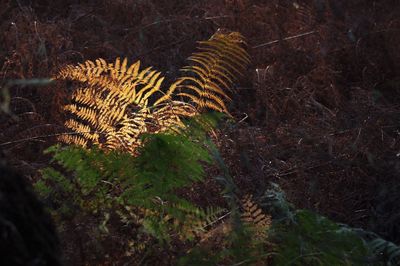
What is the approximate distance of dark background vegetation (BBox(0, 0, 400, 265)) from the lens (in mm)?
4012

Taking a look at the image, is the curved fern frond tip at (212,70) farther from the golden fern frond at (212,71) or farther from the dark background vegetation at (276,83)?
the dark background vegetation at (276,83)

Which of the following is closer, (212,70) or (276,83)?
(212,70)

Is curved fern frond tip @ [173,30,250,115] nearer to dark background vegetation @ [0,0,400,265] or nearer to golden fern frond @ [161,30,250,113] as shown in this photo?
golden fern frond @ [161,30,250,113]

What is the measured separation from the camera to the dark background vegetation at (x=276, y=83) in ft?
13.2

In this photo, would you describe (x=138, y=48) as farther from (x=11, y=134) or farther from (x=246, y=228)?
(x=246, y=228)

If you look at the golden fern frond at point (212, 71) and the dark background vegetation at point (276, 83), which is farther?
the dark background vegetation at point (276, 83)

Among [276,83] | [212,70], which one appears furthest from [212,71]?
[276,83]

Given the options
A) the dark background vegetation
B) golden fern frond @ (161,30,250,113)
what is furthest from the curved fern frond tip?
the dark background vegetation

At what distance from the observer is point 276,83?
5.38m

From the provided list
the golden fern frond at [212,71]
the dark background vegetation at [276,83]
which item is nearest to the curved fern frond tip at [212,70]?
the golden fern frond at [212,71]

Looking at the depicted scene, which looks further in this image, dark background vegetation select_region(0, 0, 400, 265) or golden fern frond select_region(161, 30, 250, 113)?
dark background vegetation select_region(0, 0, 400, 265)

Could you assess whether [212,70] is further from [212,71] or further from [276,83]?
[276,83]

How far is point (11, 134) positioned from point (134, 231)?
157 cm

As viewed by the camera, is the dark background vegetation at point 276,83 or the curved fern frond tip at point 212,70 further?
the dark background vegetation at point 276,83
